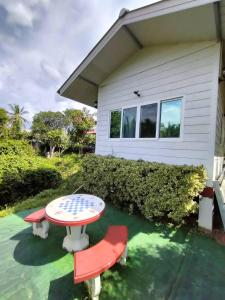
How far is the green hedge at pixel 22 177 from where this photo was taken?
6852 mm

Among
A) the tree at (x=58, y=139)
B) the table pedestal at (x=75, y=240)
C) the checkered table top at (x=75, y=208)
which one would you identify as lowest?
the table pedestal at (x=75, y=240)

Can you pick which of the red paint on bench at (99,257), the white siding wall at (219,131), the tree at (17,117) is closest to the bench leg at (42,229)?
the red paint on bench at (99,257)

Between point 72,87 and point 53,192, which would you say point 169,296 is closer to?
point 53,192

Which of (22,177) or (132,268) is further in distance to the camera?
(22,177)

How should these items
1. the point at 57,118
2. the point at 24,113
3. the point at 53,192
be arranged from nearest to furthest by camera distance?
the point at 53,192 → the point at 57,118 → the point at 24,113

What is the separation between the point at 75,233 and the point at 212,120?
3663mm

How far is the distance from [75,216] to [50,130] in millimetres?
25974

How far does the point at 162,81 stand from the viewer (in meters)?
4.93

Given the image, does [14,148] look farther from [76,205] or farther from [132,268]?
[132,268]

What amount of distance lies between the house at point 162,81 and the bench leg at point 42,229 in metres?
3.20

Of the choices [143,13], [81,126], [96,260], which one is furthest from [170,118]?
[81,126]

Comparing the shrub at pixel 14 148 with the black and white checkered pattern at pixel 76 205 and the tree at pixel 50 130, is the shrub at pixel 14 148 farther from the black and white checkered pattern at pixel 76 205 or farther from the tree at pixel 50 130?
the tree at pixel 50 130

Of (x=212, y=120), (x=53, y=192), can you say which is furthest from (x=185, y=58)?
(x=53, y=192)

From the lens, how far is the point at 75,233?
3078 mm
